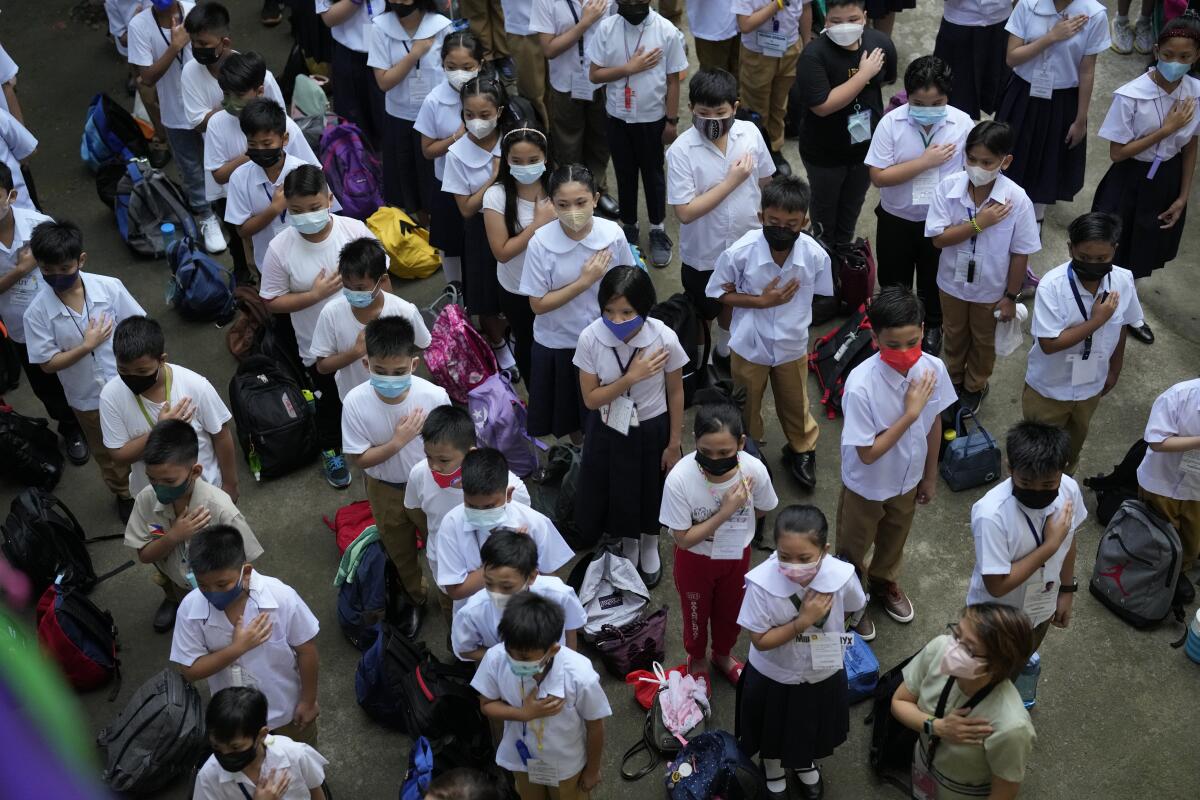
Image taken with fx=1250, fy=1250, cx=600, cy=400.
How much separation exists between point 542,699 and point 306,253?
119 inches

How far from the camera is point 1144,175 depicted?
7.13m

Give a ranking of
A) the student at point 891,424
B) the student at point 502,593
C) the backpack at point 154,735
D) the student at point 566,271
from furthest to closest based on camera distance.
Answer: the student at point 566,271, the student at point 891,424, the backpack at point 154,735, the student at point 502,593

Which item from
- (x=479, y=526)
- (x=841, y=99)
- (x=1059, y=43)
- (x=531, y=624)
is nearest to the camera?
(x=531, y=624)

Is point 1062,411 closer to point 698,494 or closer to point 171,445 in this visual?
point 698,494

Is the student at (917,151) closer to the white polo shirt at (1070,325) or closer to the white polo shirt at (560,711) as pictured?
the white polo shirt at (1070,325)

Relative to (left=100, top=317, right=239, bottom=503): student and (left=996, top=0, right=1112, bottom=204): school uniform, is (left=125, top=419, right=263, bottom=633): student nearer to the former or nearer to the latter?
(left=100, top=317, right=239, bottom=503): student

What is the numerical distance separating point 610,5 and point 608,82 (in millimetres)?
493

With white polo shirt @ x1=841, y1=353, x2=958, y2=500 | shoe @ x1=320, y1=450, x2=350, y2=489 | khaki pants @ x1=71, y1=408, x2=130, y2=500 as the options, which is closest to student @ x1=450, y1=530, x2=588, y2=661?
white polo shirt @ x1=841, y1=353, x2=958, y2=500

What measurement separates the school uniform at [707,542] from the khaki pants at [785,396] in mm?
1118

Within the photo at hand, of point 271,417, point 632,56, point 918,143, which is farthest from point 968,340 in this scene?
point 271,417

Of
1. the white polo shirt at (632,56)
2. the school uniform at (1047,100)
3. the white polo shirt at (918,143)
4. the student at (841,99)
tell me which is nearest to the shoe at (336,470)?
the white polo shirt at (632,56)

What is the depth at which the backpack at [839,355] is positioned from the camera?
707 centimetres

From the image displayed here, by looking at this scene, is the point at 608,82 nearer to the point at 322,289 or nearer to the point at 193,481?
the point at 322,289

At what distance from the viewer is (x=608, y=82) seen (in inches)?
305
